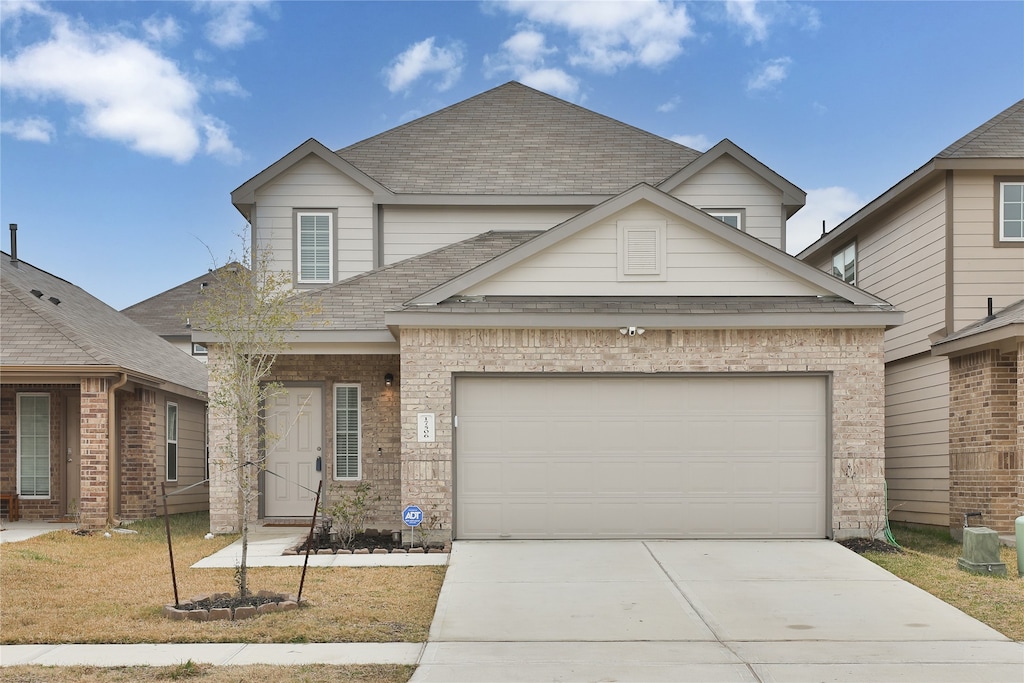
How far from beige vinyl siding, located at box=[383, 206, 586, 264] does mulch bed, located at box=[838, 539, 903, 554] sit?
7656 mm

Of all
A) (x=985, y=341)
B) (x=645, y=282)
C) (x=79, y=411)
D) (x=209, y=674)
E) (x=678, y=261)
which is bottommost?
(x=209, y=674)

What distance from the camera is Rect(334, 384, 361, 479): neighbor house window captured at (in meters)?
14.6

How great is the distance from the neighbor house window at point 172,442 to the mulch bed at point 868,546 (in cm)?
1257

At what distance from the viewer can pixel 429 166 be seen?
695 inches

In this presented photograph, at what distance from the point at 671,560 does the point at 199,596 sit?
5.31 m

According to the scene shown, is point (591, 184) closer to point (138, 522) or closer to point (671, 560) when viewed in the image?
point (671, 560)

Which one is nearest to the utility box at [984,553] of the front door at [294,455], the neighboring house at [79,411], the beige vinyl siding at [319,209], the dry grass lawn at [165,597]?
the dry grass lawn at [165,597]

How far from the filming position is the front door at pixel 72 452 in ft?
52.9

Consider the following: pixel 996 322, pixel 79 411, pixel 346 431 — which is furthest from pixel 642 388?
pixel 79 411

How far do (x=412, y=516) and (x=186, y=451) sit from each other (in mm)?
9193

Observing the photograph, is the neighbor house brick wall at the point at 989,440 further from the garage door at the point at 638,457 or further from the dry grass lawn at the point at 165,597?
the dry grass lawn at the point at 165,597

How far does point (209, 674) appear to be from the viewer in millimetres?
6758

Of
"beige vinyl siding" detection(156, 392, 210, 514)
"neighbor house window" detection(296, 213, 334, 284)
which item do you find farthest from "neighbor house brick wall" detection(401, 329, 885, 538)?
"beige vinyl siding" detection(156, 392, 210, 514)

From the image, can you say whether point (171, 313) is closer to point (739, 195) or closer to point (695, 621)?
point (739, 195)
